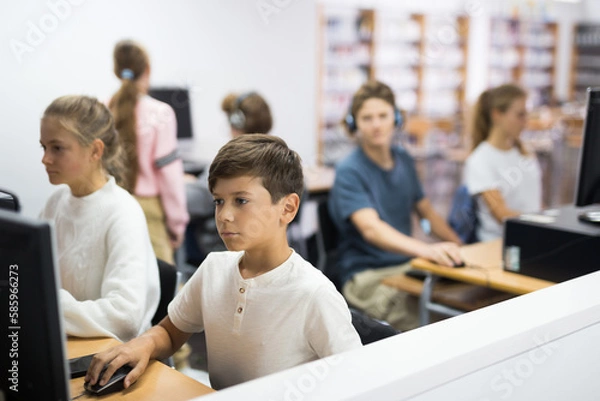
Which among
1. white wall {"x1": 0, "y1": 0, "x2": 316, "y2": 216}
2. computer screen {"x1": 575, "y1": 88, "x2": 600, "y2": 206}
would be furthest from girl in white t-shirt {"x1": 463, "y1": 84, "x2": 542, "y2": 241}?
white wall {"x1": 0, "y1": 0, "x2": 316, "y2": 216}

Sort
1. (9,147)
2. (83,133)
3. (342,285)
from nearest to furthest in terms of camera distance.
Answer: (83,133)
(9,147)
(342,285)

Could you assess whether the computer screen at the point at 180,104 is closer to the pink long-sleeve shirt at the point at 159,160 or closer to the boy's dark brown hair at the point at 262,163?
the pink long-sleeve shirt at the point at 159,160

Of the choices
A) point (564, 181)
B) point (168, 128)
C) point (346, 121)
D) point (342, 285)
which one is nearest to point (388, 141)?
point (346, 121)

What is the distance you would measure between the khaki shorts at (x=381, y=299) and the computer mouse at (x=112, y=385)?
141 cm

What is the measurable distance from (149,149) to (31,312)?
181cm

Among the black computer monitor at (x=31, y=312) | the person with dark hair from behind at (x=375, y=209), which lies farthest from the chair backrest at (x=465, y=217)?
the black computer monitor at (x=31, y=312)

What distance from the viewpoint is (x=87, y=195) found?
1737mm

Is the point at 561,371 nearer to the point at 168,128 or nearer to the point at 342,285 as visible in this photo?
the point at 342,285

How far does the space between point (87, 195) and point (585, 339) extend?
1.21m

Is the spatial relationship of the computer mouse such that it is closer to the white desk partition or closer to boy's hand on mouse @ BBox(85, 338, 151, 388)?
boy's hand on mouse @ BBox(85, 338, 151, 388)

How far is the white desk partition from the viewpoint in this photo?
1.07 metres

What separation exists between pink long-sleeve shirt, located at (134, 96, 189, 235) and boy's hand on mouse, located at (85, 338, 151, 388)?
1.42 meters

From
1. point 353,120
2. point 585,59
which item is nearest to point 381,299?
point 353,120

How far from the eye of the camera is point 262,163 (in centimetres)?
132
